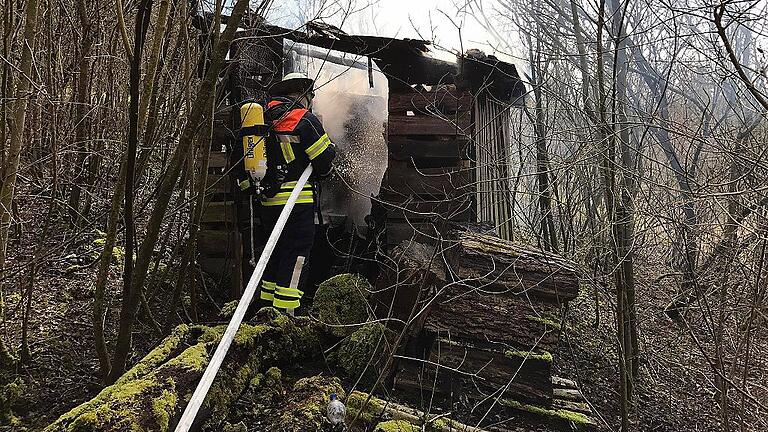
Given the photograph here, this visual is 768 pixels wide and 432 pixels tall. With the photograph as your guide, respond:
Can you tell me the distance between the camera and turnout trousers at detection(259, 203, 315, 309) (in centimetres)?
484

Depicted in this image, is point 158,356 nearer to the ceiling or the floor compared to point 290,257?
nearer to the floor

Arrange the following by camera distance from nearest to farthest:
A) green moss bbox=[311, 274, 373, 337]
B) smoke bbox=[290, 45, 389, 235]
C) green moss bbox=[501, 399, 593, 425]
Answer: green moss bbox=[501, 399, 593, 425], green moss bbox=[311, 274, 373, 337], smoke bbox=[290, 45, 389, 235]

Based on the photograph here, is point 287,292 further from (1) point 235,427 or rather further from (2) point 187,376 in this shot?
(2) point 187,376

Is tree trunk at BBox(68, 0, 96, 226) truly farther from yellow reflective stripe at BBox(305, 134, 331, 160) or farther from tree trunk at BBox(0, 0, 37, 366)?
yellow reflective stripe at BBox(305, 134, 331, 160)

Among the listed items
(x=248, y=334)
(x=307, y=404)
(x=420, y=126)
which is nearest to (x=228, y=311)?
(x=248, y=334)

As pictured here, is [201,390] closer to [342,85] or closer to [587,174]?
[342,85]

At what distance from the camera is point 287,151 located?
16.6ft

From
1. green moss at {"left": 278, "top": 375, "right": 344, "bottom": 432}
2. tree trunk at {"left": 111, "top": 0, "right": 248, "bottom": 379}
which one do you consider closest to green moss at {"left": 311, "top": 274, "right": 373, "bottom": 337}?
green moss at {"left": 278, "top": 375, "right": 344, "bottom": 432}

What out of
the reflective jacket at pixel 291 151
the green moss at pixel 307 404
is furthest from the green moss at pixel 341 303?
the reflective jacket at pixel 291 151

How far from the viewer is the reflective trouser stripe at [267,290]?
5.11m

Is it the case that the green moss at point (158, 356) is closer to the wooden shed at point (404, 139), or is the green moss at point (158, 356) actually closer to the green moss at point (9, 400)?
the green moss at point (9, 400)

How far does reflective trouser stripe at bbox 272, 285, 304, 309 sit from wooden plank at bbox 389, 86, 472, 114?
7.98 feet

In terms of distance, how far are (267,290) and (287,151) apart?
139cm

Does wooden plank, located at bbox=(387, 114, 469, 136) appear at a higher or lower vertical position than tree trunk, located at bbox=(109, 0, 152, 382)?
higher
